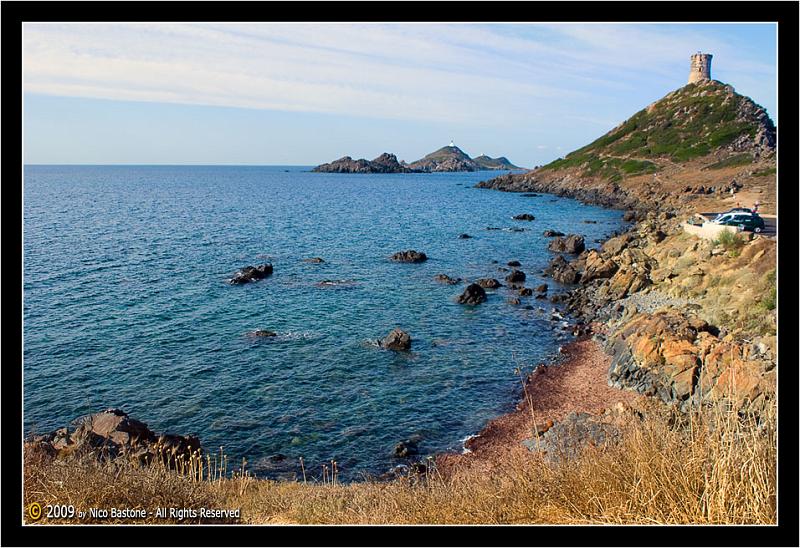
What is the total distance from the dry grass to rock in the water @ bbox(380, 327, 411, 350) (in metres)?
21.5

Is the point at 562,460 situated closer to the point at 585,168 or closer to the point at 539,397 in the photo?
the point at 539,397

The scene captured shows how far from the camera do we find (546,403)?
22.6 meters

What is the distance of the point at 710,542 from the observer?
4.87 meters

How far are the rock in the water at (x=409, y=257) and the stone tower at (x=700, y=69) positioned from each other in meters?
124

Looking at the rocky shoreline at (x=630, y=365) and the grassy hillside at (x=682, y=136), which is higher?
the grassy hillside at (x=682, y=136)

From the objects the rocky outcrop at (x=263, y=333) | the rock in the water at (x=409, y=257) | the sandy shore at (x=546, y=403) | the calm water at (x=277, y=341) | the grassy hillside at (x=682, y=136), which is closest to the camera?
the sandy shore at (x=546, y=403)

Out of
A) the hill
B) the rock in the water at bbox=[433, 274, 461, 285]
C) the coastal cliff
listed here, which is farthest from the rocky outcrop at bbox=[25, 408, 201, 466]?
the hill

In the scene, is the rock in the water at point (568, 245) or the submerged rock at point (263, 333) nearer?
the submerged rock at point (263, 333)

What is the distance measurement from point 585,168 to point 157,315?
109298 mm

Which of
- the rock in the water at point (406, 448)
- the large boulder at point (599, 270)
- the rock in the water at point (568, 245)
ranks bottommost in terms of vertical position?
the rock in the water at point (406, 448)

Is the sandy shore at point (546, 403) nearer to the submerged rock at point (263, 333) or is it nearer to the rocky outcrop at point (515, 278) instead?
the submerged rock at point (263, 333)

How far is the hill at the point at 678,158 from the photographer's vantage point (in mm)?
84312

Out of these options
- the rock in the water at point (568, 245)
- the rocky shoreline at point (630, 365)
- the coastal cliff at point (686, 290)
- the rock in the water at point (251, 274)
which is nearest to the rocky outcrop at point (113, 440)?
the rocky shoreline at point (630, 365)

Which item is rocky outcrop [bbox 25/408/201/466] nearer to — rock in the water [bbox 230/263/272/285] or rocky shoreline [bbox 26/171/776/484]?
rocky shoreline [bbox 26/171/776/484]
